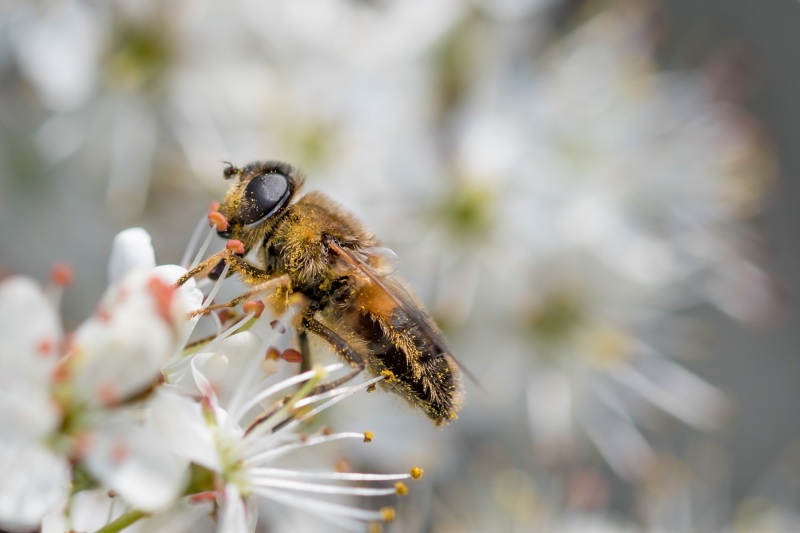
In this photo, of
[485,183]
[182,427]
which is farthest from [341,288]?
[485,183]

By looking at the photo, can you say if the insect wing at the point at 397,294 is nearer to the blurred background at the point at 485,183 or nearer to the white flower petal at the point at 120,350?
the white flower petal at the point at 120,350

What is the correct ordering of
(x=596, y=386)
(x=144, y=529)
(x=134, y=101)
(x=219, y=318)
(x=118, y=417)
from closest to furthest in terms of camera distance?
(x=118, y=417) → (x=144, y=529) → (x=219, y=318) → (x=134, y=101) → (x=596, y=386)

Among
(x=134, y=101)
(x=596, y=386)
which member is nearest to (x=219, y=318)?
(x=134, y=101)

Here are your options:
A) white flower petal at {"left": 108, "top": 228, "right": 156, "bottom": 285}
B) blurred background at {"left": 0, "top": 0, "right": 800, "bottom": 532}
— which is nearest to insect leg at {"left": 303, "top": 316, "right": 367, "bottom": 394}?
white flower petal at {"left": 108, "top": 228, "right": 156, "bottom": 285}

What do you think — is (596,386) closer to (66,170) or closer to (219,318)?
(66,170)

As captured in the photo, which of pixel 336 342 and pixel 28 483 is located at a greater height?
pixel 336 342

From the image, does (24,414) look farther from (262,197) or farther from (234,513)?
(262,197)

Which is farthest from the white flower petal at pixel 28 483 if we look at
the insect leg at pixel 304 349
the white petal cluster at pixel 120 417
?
the insect leg at pixel 304 349
